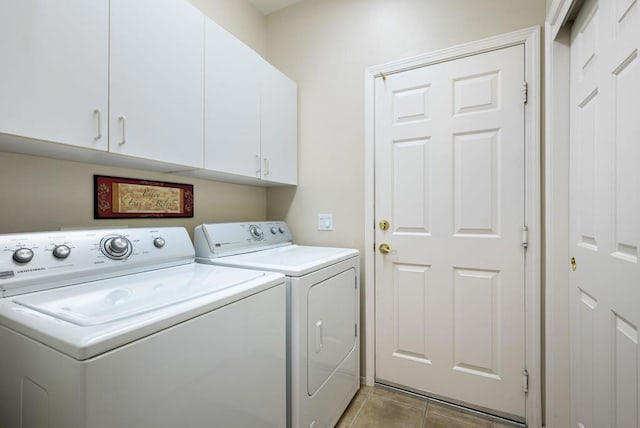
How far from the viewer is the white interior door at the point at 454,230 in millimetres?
1644

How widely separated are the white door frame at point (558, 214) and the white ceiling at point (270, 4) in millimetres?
1743

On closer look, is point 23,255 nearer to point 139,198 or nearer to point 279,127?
point 139,198

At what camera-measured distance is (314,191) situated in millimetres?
2189

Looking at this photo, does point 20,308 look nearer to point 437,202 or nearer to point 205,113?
point 205,113

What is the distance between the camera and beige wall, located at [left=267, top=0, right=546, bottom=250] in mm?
1843

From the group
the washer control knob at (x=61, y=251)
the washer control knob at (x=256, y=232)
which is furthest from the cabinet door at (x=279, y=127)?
the washer control knob at (x=61, y=251)

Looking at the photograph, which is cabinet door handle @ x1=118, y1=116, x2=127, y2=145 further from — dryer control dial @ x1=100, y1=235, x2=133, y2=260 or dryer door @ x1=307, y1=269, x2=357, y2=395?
dryer door @ x1=307, y1=269, x2=357, y2=395

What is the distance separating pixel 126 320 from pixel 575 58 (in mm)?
2018

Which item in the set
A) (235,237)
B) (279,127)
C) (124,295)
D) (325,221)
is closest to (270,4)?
(279,127)

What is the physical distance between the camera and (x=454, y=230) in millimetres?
1776

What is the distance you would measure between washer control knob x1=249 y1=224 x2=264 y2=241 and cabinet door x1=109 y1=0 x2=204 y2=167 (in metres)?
0.55

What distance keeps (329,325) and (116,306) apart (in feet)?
3.25

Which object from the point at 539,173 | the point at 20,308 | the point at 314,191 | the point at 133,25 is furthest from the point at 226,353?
the point at 539,173

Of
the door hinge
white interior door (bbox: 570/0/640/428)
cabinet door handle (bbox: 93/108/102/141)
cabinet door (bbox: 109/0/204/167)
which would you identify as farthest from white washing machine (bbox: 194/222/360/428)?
white interior door (bbox: 570/0/640/428)
